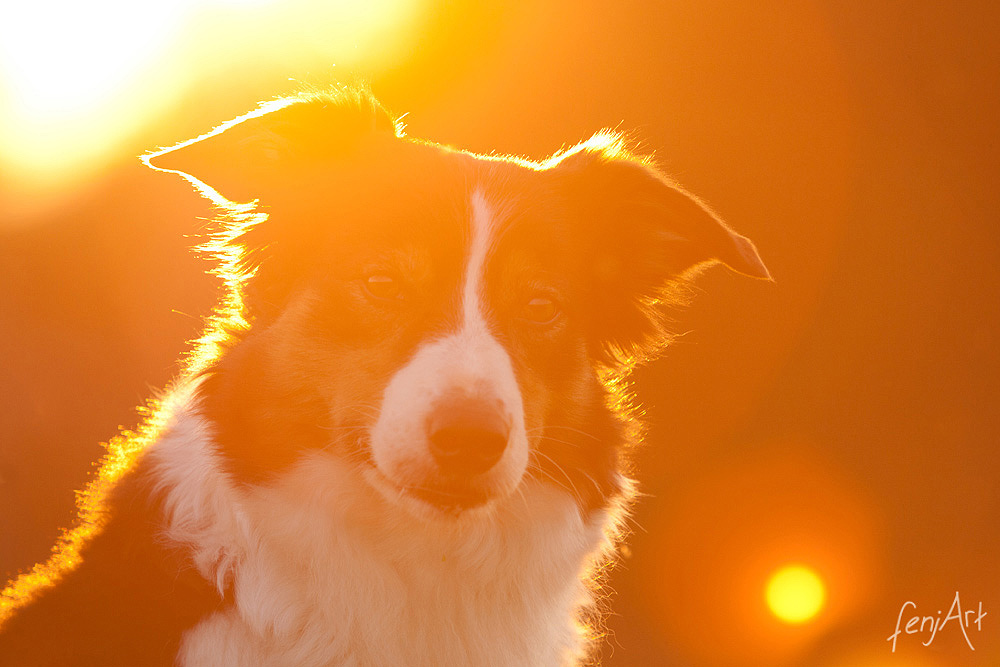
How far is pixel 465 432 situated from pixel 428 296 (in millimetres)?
579

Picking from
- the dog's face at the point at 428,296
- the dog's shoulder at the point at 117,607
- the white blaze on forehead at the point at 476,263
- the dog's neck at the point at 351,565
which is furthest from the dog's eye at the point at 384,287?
the dog's shoulder at the point at 117,607

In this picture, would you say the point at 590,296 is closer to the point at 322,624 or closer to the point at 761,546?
the point at 322,624

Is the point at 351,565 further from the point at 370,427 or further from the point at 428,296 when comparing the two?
the point at 428,296

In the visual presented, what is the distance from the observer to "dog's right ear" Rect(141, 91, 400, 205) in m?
2.57

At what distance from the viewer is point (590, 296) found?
3.12 meters

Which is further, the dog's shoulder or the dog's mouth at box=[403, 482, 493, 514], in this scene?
the dog's mouth at box=[403, 482, 493, 514]

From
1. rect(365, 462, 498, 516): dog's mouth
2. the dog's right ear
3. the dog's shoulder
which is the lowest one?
the dog's shoulder

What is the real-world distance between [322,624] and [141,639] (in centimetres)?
53

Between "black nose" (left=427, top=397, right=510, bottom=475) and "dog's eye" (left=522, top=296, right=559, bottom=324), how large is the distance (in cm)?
60

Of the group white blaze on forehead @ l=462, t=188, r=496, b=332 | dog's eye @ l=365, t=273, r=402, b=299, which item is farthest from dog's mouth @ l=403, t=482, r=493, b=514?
dog's eye @ l=365, t=273, r=402, b=299

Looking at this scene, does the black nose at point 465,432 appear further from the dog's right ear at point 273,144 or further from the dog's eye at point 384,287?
the dog's right ear at point 273,144

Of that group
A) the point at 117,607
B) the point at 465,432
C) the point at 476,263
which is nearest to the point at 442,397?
the point at 465,432

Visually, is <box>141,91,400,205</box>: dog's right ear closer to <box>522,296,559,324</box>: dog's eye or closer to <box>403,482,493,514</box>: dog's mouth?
<box>522,296,559,324</box>: dog's eye

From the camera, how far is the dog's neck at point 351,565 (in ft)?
7.88
